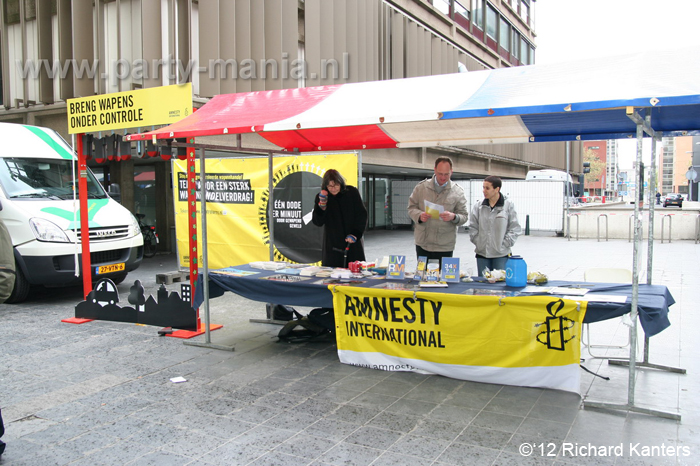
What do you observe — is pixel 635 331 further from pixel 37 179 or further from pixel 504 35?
pixel 504 35

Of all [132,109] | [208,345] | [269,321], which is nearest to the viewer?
[208,345]

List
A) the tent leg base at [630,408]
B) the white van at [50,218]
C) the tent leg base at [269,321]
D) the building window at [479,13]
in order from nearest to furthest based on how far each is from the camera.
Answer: the tent leg base at [630,408], the tent leg base at [269,321], the white van at [50,218], the building window at [479,13]

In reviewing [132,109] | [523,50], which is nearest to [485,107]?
[132,109]

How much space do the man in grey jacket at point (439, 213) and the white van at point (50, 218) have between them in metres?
4.83

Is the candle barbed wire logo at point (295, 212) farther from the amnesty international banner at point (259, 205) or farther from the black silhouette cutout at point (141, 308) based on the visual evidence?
the black silhouette cutout at point (141, 308)

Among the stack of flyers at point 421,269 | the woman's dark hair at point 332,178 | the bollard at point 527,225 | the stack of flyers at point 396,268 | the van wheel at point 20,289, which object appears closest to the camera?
the stack of flyers at point 421,269

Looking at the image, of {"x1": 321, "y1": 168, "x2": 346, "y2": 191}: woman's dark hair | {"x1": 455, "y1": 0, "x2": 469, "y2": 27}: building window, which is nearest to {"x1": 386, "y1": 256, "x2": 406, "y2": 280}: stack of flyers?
{"x1": 321, "y1": 168, "x2": 346, "y2": 191}: woman's dark hair

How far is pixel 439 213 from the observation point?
5.67m

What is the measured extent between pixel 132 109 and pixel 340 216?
111 inches

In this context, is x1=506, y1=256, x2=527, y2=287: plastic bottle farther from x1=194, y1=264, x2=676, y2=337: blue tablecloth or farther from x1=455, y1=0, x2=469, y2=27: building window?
x1=455, y1=0, x2=469, y2=27: building window

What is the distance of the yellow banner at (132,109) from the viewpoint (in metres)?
6.14

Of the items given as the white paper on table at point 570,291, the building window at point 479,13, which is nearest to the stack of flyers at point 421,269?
the white paper on table at point 570,291

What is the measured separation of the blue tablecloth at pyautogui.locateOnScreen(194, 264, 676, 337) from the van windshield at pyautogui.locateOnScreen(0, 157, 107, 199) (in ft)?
14.4

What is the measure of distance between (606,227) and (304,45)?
38.4ft
